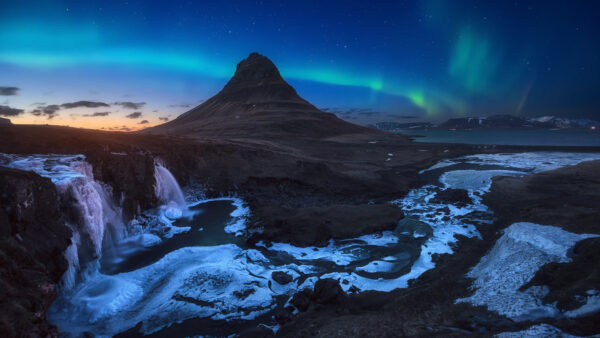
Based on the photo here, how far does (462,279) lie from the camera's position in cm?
1016

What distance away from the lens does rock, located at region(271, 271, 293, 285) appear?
12133 millimetres

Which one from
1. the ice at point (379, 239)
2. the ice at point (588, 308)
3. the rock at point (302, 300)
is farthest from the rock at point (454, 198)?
the rock at point (302, 300)

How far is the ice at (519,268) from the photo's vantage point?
297 inches

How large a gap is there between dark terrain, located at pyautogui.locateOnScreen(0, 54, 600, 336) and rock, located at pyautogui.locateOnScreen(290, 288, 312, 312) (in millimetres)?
73

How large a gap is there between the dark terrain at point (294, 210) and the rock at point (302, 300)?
7cm

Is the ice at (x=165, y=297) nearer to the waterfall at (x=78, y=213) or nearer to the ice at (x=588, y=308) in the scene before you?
the waterfall at (x=78, y=213)

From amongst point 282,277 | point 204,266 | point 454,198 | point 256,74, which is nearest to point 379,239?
point 282,277

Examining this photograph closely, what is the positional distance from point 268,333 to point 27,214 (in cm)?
945

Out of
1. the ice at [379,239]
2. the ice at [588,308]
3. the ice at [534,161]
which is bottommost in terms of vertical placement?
the ice at [379,239]

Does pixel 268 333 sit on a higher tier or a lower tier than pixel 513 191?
lower

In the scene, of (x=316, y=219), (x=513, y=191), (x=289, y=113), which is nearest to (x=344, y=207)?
(x=316, y=219)

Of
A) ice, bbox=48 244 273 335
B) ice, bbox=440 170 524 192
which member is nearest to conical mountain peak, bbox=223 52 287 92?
ice, bbox=440 170 524 192

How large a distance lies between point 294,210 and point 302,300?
9607 mm

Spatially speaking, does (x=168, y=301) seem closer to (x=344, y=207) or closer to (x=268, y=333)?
(x=268, y=333)
